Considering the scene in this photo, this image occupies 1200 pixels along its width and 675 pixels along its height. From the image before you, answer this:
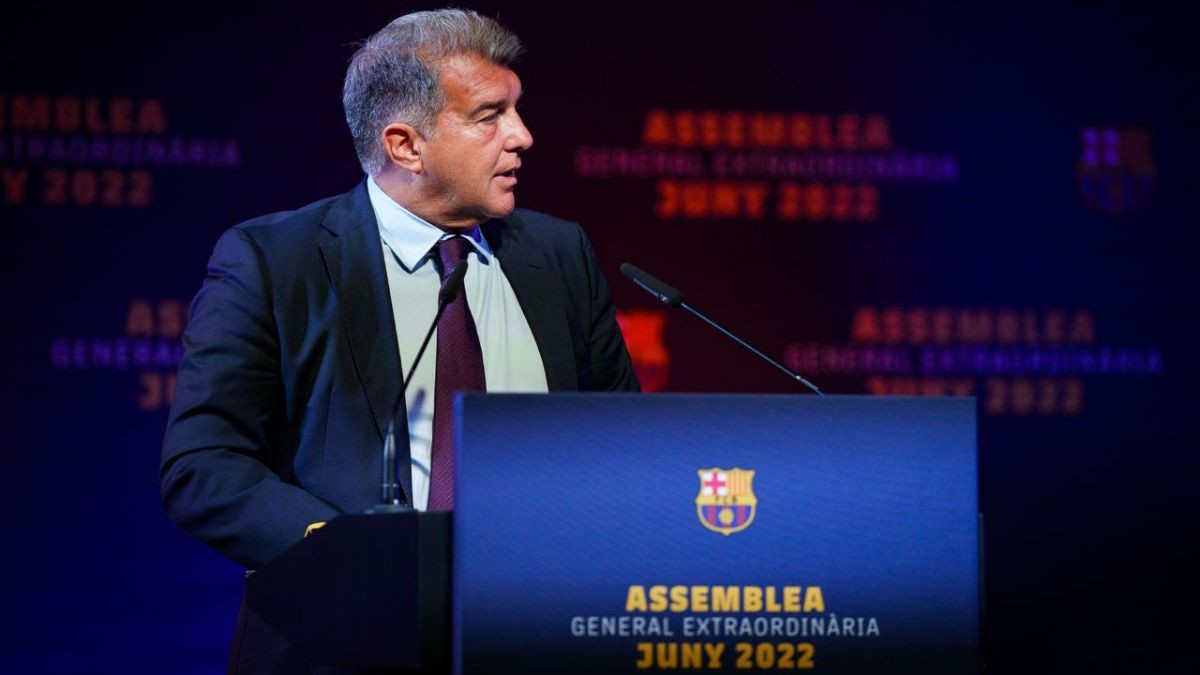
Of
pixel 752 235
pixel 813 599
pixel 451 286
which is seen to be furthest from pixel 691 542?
pixel 752 235

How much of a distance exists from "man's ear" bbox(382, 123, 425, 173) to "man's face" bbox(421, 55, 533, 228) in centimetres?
1

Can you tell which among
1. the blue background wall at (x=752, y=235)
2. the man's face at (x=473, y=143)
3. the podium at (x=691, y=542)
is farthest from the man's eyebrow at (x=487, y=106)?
the blue background wall at (x=752, y=235)

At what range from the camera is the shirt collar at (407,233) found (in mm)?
2168

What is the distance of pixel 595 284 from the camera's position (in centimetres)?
240

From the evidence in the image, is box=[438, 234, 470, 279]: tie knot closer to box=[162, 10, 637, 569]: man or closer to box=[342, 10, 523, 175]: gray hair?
box=[162, 10, 637, 569]: man

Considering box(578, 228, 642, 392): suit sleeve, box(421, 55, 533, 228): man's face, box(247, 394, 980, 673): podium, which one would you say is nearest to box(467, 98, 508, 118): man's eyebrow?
box(421, 55, 533, 228): man's face

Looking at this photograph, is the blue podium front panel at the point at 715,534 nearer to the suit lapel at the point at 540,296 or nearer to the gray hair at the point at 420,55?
the suit lapel at the point at 540,296

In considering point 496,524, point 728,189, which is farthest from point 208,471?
point 728,189

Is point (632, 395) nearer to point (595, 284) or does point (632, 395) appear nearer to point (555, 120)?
point (595, 284)

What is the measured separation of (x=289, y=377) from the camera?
200 cm

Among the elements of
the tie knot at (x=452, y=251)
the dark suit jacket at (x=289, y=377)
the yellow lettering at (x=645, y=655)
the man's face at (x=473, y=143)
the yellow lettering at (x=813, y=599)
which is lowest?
the yellow lettering at (x=645, y=655)

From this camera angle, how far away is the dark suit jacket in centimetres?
183

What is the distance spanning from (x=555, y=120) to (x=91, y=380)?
4.48ft

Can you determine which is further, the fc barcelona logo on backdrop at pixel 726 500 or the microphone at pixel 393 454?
the microphone at pixel 393 454
